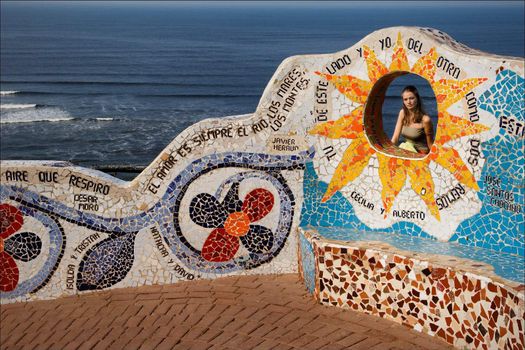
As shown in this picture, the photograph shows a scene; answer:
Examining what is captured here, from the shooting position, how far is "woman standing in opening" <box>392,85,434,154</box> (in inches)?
306

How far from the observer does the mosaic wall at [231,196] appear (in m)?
7.79

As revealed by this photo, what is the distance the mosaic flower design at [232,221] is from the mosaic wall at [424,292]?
544 millimetres

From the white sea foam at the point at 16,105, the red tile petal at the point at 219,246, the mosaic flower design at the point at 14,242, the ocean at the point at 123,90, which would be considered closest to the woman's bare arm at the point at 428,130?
the red tile petal at the point at 219,246

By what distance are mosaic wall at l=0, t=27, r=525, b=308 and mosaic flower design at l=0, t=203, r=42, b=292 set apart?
0.03 ft

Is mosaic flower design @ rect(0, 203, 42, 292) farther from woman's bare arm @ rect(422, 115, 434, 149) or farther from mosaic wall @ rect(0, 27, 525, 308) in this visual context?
woman's bare arm @ rect(422, 115, 434, 149)

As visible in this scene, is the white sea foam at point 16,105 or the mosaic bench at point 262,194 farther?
the white sea foam at point 16,105

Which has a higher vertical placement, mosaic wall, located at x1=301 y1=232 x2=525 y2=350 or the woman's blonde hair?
the woman's blonde hair

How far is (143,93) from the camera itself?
49.6 meters

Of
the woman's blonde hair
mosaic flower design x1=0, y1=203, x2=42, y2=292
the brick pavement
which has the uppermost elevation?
the woman's blonde hair

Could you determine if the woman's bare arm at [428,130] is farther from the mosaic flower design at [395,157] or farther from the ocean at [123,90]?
the ocean at [123,90]

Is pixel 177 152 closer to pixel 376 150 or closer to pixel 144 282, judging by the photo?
pixel 144 282

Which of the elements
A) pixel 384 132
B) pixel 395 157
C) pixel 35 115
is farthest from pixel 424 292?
pixel 35 115

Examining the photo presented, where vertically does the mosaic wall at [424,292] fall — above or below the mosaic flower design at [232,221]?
below

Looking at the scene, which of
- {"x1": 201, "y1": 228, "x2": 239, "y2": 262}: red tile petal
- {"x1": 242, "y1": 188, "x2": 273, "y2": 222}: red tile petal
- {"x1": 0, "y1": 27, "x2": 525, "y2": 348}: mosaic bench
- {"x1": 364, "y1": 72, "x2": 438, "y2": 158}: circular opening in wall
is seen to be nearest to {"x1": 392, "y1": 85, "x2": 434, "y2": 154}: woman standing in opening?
{"x1": 364, "y1": 72, "x2": 438, "y2": 158}: circular opening in wall
